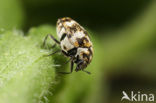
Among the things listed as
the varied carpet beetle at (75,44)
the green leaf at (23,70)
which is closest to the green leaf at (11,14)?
the green leaf at (23,70)

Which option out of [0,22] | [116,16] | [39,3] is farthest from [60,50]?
[116,16]

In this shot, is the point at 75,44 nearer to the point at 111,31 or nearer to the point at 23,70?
the point at 23,70

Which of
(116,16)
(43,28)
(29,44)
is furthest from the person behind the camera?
(116,16)

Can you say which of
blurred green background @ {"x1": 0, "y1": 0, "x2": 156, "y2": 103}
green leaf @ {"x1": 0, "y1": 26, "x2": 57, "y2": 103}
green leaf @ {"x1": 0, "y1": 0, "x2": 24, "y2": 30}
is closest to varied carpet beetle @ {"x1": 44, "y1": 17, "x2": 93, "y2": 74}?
green leaf @ {"x1": 0, "y1": 26, "x2": 57, "y2": 103}

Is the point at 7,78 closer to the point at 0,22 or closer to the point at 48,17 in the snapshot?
the point at 0,22

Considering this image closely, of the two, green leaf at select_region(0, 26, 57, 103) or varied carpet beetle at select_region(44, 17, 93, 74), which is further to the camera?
varied carpet beetle at select_region(44, 17, 93, 74)

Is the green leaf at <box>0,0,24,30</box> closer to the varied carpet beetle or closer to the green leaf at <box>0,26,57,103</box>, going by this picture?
the green leaf at <box>0,26,57,103</box>

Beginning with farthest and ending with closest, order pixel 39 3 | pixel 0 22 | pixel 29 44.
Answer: pixel 39 3
pixel 0 22
pixel 29 44

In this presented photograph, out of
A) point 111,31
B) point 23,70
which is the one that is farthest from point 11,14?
point 23,70
